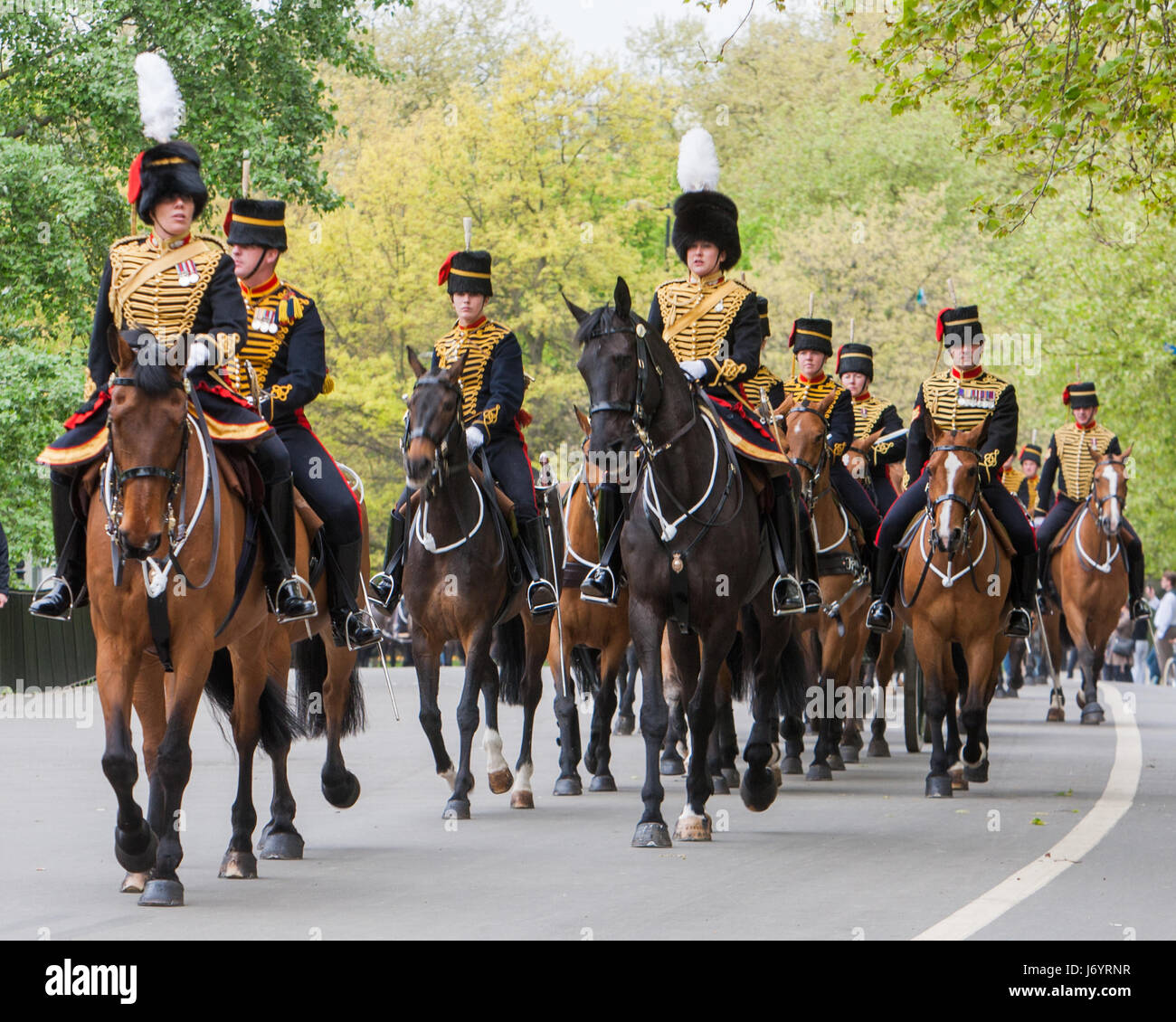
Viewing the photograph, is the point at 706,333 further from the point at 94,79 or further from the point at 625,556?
the point at 94,79

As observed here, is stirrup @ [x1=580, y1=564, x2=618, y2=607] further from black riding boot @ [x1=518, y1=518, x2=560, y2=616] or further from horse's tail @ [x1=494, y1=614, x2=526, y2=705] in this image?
horse's tail @ [x1=494, y1=614, x2=526, y2=705]

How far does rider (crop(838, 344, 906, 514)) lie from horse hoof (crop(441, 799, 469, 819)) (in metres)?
6.77

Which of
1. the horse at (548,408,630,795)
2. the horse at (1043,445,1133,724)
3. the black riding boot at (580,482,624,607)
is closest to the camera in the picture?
the black riding boot at (580,482,624,607)

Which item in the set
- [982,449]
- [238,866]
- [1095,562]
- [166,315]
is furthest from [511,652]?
[1095,562]

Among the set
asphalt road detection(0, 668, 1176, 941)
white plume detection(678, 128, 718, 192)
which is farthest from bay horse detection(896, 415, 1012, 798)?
white plume detection(678, 128, 718, 192)

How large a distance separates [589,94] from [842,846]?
42.4m

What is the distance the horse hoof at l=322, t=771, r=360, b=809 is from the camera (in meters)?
12.2

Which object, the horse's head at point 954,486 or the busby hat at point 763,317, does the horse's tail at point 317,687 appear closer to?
the busby hat at point 763,317

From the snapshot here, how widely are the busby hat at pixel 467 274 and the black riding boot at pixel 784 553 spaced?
2.79 meters

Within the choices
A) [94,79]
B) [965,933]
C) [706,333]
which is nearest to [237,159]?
[94,79]

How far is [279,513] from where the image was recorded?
10.3 m

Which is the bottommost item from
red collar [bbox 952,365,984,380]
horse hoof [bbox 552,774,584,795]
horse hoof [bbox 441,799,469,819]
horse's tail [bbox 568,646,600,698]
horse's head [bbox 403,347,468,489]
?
horse hoof [bbox 552,774,584,795]

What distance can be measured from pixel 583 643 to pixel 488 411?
2.31 m

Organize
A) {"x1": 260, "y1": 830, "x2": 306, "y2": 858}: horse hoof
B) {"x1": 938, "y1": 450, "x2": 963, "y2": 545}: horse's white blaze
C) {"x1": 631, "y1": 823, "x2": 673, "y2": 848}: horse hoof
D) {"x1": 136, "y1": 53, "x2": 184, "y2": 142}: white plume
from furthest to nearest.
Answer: {"x1": 938, "y1": 450, "x2": 963, "y2": 545}: horse's white blaze < {"x1": 631, "y1": 823, "x2": 673, "y2": 848}: horse hoof < {"x1": 260, "y1": 830, "x2": 306, "y2": 858}: horse hoof < {"x1": 136, "y1": 53, "x2": 184, "y2": 142}: white plume
